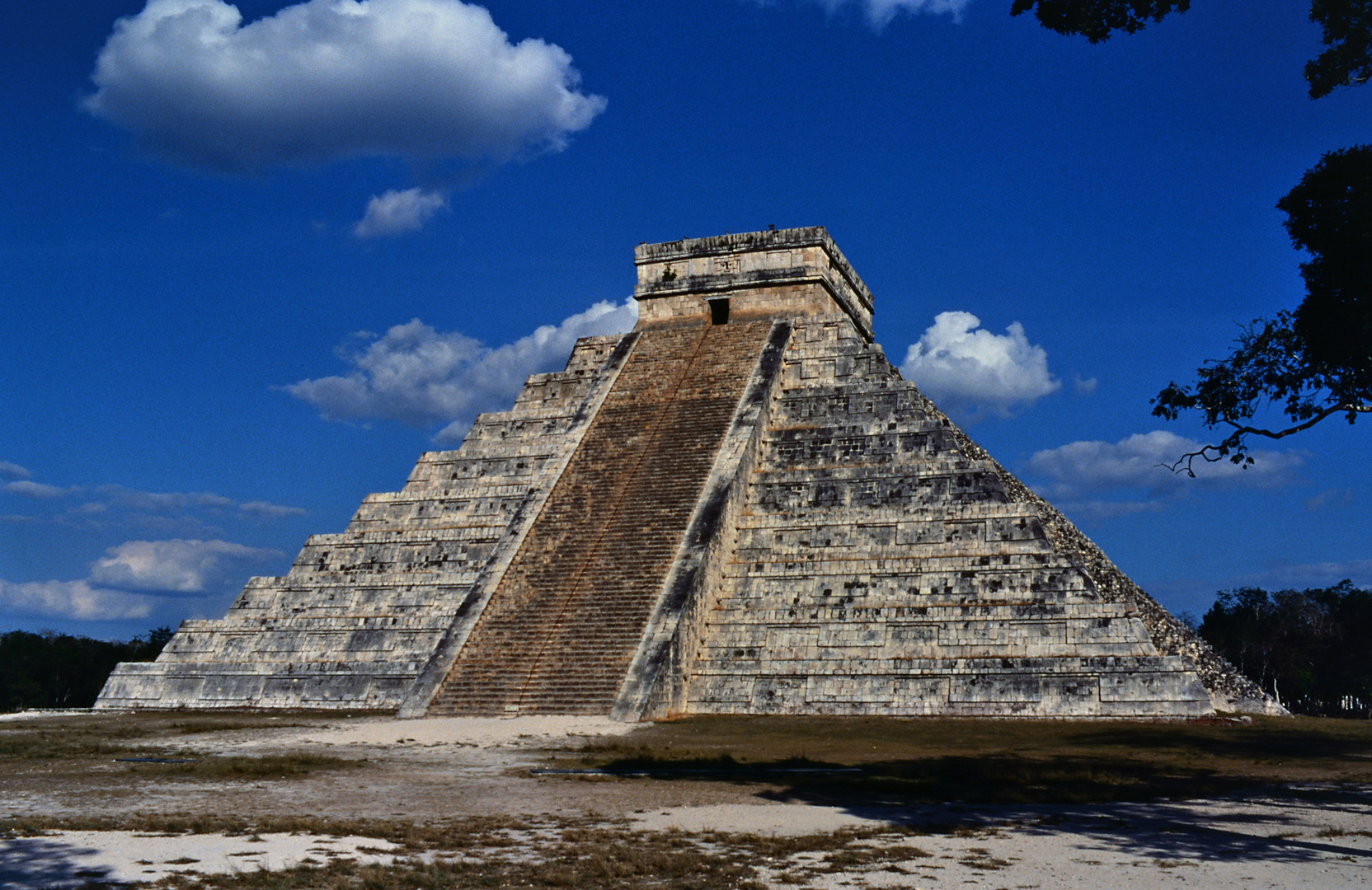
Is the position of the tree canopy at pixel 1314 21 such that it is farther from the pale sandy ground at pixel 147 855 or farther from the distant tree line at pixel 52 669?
the distant tree line at pixel 52 669

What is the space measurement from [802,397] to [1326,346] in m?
11.3

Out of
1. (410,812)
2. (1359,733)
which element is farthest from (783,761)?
(1359,733)

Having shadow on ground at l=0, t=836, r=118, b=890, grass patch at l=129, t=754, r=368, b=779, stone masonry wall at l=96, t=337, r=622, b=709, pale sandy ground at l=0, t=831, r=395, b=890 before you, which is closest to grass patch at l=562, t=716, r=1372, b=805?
grass patch at l=129, t=754, r=368, b=779

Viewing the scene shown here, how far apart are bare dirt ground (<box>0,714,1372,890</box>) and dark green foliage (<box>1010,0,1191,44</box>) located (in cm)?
721

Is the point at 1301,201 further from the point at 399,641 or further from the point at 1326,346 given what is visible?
the point at 399,641

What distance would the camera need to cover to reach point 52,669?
34.9m

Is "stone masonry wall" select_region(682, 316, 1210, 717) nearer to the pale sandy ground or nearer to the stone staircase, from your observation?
the stone staircase

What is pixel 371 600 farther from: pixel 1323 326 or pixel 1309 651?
pixel 1309 651

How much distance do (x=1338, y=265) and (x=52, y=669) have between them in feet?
117

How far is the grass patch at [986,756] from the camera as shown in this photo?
9.76m

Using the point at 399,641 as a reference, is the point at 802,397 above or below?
above

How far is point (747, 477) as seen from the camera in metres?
20.4

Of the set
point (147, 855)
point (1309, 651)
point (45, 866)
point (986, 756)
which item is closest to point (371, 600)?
point (986, 756)

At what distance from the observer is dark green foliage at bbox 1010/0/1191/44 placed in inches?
449
